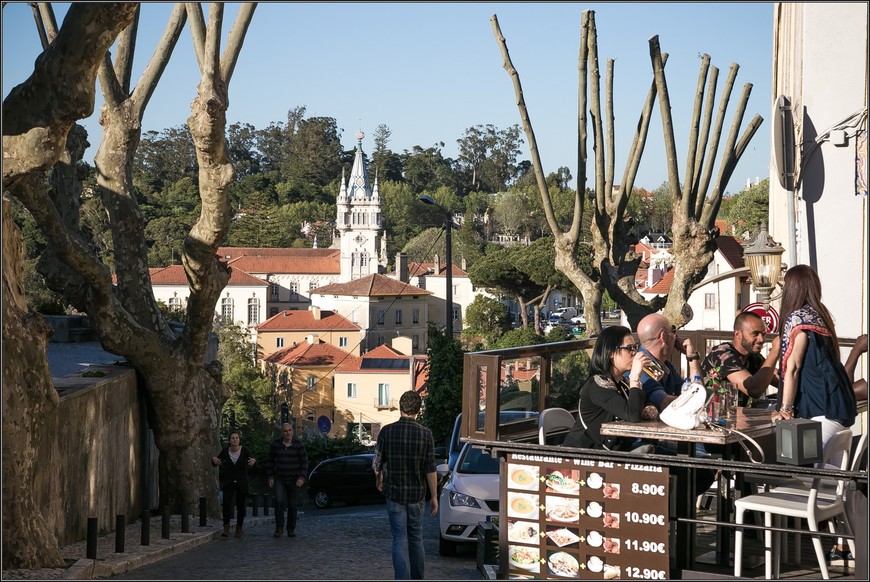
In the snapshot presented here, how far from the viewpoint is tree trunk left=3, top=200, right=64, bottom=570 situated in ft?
27.0

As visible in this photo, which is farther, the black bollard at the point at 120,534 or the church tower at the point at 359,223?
the church tower at the point at 359,223

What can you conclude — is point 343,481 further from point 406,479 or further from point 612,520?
point 612,520

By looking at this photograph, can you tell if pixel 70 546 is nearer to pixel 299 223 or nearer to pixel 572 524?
pixel 572 524

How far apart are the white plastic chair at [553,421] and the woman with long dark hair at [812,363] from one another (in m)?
1.60

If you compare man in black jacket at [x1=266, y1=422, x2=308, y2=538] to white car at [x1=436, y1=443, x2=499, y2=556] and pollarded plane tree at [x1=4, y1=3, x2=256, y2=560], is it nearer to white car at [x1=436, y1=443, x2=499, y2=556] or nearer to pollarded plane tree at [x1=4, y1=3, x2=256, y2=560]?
white car at [x1=436, y1=443, x2=499, y2=556]

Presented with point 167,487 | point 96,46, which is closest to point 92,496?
point 167,487

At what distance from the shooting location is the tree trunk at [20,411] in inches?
324

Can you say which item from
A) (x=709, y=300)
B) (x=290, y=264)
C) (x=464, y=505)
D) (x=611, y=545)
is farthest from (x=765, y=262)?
(x=290, y=264)

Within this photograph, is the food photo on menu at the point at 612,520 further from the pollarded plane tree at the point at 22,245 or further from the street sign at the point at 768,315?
the street sign at the point at 768,315

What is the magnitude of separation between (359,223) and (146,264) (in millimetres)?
133133

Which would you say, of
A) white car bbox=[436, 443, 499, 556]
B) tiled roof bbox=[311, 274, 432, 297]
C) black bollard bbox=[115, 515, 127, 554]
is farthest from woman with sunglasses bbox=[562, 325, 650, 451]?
tiled roof bbox=[311, 274, 432, 297]

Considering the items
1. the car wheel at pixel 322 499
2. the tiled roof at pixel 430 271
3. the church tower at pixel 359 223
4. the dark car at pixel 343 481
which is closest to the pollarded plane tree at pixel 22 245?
the dark car at pixel 343 481

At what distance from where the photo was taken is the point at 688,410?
6.68 m

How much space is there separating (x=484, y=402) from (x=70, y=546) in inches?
215
